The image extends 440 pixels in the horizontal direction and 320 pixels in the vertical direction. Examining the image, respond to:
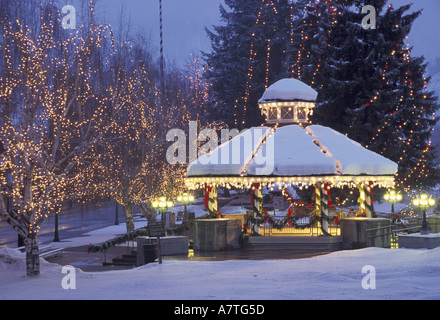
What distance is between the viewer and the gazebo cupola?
3106 centimetres

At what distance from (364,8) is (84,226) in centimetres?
3230

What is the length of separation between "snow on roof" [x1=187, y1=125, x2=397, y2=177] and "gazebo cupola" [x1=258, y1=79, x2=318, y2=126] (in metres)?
0.91

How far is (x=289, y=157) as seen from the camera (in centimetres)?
2741

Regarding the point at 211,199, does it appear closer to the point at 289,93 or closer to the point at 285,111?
the point at 285,111

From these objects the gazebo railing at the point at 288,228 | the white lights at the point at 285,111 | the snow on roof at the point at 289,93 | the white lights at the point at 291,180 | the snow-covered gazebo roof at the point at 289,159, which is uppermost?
the snow on roof at the point at 289,93

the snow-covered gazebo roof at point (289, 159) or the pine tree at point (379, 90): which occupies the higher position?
the pine tree at point (379, 90)

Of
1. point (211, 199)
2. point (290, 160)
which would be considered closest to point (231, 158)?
point (211, 199)

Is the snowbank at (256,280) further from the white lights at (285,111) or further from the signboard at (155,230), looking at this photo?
the white lights at (285,111)

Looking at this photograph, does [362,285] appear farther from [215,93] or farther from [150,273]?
[215,93]

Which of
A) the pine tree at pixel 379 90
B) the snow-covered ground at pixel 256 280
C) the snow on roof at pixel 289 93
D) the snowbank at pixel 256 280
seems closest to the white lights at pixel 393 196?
the pine tree at pixel 379 90

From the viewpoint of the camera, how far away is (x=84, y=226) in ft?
176

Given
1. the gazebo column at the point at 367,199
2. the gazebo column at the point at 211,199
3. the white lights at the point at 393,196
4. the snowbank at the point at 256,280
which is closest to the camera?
the snowbank at the point at 256,280

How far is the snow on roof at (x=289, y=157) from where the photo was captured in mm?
26750
